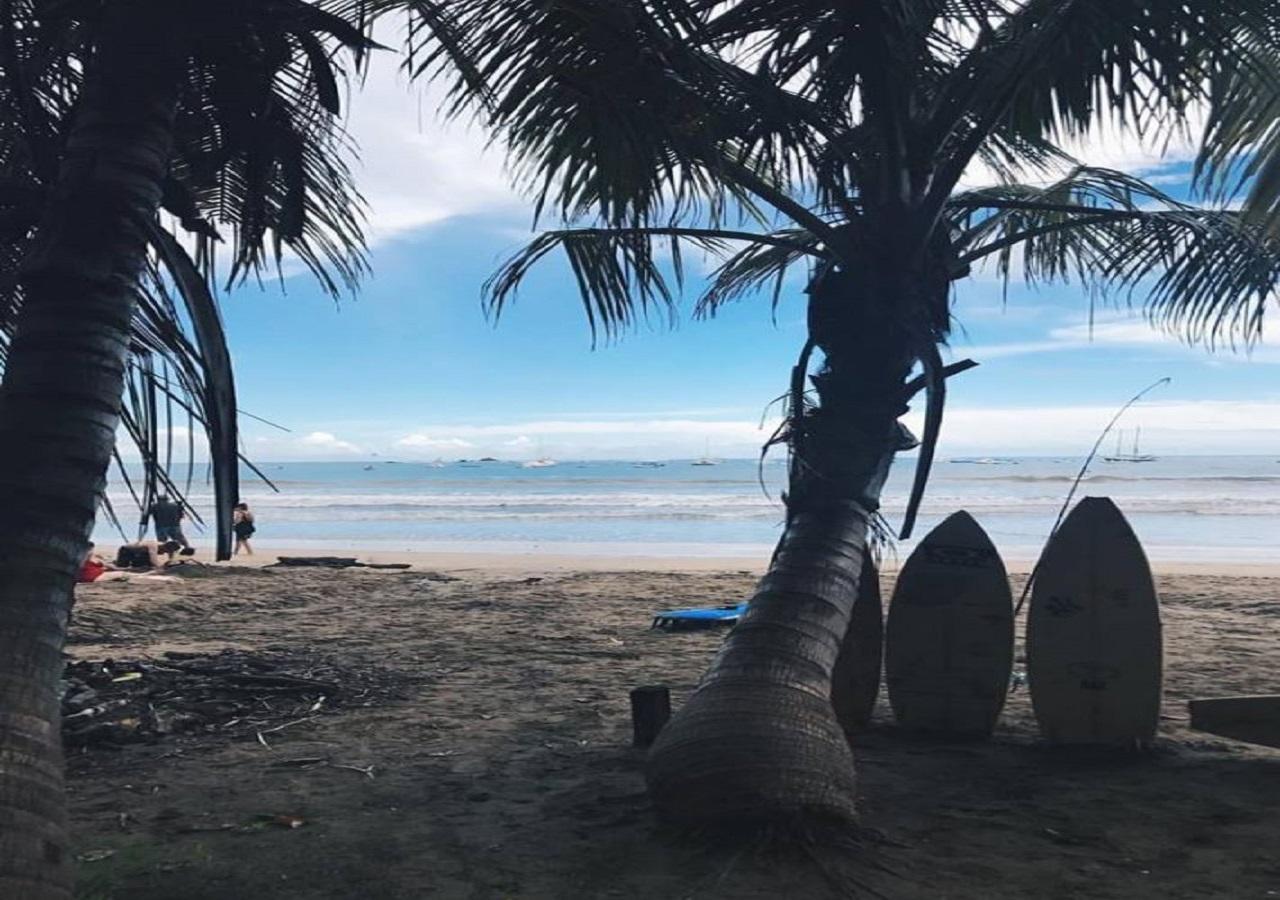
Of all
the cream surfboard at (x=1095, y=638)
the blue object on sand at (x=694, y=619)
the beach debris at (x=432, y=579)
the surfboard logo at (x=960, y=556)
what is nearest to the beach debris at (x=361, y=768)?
the surfboard logo at (x=960, y=556)

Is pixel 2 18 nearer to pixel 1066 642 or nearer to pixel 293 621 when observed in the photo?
pixel 1066 642

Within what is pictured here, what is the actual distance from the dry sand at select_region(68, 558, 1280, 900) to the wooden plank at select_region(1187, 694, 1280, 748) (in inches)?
7.7

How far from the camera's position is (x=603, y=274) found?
244 inches

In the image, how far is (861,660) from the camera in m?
5.71

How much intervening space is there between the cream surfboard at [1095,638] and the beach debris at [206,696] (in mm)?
4071

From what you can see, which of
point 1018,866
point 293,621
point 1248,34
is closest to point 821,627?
point 1018,866

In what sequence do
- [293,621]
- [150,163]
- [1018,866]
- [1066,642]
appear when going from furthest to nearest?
[293,621] < [1066,642] < [1018,866] < [150,163]

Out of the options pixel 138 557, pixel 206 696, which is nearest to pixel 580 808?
pixel 206 696

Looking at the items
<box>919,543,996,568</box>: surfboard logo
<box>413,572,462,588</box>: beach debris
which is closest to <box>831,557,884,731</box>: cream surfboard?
<box>919,543,996,568</box>: surfboard logo

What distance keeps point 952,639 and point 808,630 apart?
1.58 meters

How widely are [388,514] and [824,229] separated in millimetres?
36743

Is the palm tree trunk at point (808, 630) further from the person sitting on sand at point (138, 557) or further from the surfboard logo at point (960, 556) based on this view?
the person sitting on sand at point (138, 557)

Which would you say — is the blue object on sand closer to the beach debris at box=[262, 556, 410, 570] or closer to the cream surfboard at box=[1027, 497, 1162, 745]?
the cream surfboard at box=[1027, 497, 1162, 745]

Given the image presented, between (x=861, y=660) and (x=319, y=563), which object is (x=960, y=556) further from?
(x=319, y=563)
